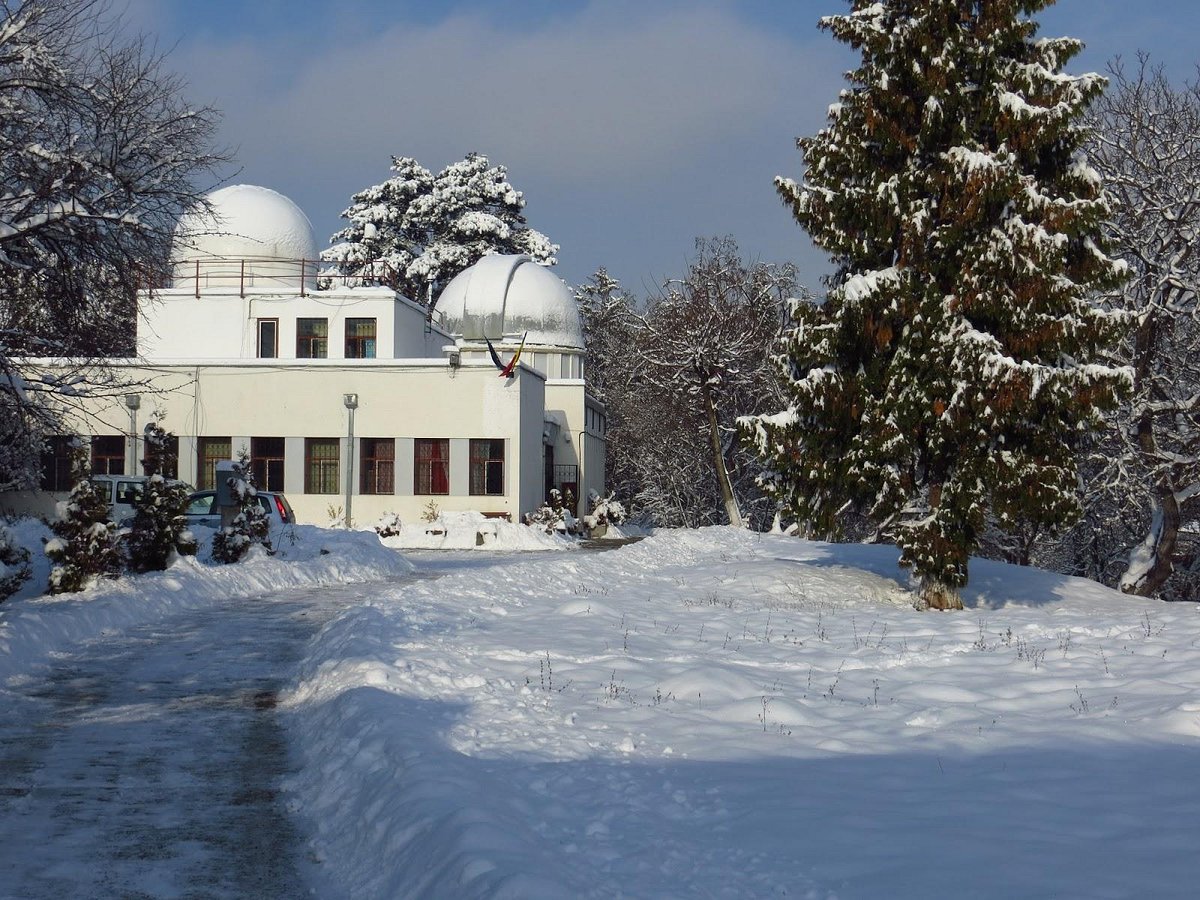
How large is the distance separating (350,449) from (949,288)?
26.2 metres

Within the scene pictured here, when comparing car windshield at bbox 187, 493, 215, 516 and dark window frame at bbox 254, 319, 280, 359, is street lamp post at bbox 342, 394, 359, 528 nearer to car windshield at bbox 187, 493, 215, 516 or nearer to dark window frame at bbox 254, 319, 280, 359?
dark window frame at bbox 254, 319, 280, 359

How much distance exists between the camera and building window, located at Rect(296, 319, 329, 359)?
145 feet

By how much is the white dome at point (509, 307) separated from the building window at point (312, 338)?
9952 millimetres

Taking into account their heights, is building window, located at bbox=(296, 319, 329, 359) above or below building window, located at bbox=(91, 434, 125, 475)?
above

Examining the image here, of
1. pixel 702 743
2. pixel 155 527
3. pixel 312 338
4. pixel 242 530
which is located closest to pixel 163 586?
pixel 155 527

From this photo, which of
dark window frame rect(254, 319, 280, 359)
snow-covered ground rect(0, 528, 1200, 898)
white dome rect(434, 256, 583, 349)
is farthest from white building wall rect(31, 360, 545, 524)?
snow-covered ground rect(0, 528, 1200, 898)

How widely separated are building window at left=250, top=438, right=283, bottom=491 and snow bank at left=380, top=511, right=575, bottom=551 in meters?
6.09

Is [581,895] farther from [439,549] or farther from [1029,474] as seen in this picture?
[439,549]

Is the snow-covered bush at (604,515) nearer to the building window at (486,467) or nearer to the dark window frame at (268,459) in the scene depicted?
the building window at (486,467)

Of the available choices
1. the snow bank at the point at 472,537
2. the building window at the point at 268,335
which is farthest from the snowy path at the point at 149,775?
the building window at the point at 268,335

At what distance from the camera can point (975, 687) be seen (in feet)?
33.4

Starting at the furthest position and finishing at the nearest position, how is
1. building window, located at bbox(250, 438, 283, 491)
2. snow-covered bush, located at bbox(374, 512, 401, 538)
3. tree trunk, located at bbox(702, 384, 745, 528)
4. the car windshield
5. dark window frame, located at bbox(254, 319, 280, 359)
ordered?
1. dark window frame, located at bbox(254, 319, 280, 359)
2. tree trunk, located at bbox(702, 384, 745, 528)
3. building window, located at bbox(250, 438, 283, 491)
4. snow-covered bush, located at bbox(374, 512, 401, 538)
5. the car windshield

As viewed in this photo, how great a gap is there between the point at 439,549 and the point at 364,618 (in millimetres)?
21089

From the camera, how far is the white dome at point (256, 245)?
45.8 m
